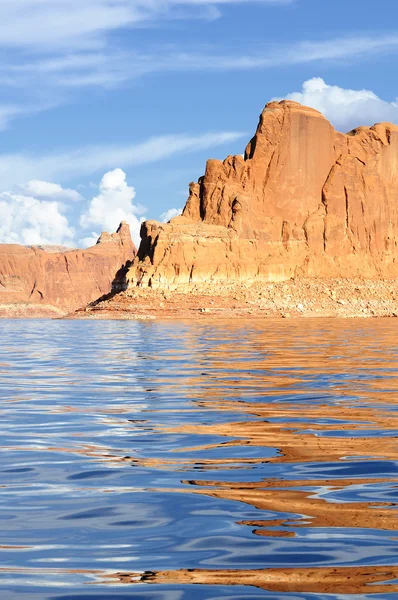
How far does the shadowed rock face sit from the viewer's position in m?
110

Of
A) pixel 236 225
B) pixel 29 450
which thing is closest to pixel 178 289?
pixel 236 225

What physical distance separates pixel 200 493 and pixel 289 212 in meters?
116

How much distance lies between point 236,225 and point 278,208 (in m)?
10.3

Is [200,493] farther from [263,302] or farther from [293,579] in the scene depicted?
[263,302]

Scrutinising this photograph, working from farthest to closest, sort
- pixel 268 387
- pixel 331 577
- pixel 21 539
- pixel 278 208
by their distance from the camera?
pixel 278 208, pixel 268 387, pixel 21 539, pixel 331 577

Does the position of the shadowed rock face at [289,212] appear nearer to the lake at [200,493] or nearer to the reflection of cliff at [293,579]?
the lake at [200,493]

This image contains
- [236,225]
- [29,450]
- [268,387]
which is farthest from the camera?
[236,225]

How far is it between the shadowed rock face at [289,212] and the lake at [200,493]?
94348mm

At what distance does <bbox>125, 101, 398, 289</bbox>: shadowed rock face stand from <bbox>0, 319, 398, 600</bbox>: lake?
94348 millimetres

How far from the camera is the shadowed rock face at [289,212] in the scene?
360 feet

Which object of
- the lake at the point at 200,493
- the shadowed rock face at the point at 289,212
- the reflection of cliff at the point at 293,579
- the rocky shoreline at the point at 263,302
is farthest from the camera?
the shadowed rock face at the point at 289,212

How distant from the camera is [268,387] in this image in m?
16.1

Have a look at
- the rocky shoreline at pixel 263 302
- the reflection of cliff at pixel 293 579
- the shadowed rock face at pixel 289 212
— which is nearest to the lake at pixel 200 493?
the reflection of cliff at pixel 293 579

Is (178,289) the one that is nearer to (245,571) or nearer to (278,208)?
(278,208)
